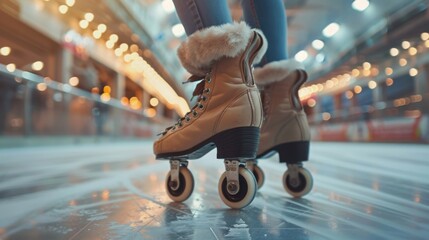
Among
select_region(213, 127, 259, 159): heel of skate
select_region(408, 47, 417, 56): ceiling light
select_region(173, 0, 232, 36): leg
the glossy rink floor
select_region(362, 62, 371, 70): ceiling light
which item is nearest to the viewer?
the glossy rink floor

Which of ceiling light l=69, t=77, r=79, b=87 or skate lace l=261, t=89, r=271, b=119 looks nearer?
skate lace l=261, t=89, r=271, b=119

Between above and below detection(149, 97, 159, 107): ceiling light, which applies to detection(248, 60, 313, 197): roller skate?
below

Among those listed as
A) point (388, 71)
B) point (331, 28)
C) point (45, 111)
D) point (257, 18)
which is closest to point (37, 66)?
point (45, 111)

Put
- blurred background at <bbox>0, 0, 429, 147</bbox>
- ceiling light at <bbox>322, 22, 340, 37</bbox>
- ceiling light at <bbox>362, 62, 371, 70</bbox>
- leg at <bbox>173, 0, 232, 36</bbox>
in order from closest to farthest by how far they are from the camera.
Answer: leg at <bbox>173, 0, 232, 36</bbox>, ceiling light at <bbox>322, 22, 340, 37</bbox>, blurred background at <bbox>0, 0, 429, 147</bbox>, ceiling light at <bbox>362, 62, 371, 70</bbox>

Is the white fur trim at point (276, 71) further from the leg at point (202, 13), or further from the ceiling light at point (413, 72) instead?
the ceiling light at point (413, 72)

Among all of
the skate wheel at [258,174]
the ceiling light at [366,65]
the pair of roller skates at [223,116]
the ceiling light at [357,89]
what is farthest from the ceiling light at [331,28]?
the ceiling light at [357,89]

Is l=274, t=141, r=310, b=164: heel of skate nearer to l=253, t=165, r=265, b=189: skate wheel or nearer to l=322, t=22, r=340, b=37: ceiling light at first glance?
l=253, t=165, r=265, b=189: skate wheel

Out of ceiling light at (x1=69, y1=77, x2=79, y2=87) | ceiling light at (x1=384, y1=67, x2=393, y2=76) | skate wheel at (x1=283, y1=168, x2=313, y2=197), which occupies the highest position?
ceiling light at (x1=69, y1=77, x2=79, y2=87)

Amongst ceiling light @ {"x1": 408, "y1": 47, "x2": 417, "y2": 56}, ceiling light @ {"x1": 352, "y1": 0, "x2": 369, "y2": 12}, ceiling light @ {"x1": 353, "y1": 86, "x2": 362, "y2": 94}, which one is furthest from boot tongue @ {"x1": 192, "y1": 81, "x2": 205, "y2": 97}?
ceiling light @ {"x1": 353, "y1": 86, "x2": 362, "y2": 94}

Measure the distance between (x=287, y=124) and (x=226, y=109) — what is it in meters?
0.29

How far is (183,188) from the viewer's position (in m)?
0.92

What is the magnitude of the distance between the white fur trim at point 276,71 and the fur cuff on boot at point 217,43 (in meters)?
0.18

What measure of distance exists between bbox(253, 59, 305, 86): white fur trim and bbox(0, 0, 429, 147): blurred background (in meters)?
0.29

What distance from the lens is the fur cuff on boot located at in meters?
0.79
